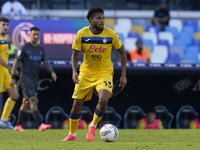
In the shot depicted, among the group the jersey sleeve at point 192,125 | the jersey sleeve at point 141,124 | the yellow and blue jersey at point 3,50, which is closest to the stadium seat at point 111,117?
the jersey sleeve at point 141,124

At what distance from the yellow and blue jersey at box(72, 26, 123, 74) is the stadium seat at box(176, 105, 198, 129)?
5.05 metres

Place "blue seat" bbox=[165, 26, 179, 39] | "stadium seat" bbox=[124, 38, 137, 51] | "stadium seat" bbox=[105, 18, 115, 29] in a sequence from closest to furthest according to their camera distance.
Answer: "stadium seat" bbox=[124, 38, 137, 51] < "stadium seat" bbox=[105, 18, 115, 29] < "blue seat" bbox=[165, 26, 179, 39]

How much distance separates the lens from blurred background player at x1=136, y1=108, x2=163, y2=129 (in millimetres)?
9422

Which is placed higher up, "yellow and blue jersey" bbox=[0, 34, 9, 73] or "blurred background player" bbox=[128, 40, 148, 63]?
"yellow and blue jersey" bbox=[0, 34, 9, 73]

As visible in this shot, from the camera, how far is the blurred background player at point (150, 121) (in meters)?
9.42

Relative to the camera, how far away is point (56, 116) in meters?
9.70

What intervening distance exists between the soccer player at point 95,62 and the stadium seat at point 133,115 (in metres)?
4.55

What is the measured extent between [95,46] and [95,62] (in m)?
0.21

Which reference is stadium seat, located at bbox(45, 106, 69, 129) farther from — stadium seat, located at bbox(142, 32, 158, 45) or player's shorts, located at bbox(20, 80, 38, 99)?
stadium seat, located at bbox(142, 32, 158, 45)

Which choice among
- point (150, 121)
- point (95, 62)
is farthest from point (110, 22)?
point (95, 62)

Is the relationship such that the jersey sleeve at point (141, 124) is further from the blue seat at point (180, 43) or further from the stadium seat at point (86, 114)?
the blue seat at point (180, 43)

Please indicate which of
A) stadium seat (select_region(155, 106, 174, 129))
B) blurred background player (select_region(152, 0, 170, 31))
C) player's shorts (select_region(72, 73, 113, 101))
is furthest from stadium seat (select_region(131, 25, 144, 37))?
player's shorts (select_region(72, 73, 113, 101))

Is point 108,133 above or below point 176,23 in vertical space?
below

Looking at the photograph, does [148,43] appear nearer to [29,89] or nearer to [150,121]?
[150,121]
